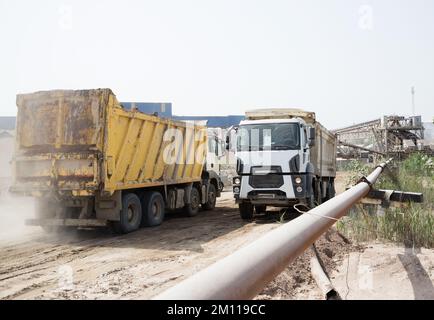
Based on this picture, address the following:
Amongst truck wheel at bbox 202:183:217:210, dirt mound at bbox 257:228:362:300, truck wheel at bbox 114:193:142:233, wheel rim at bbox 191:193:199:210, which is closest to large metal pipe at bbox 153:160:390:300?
dirt mound at bbox 257:228:362:300

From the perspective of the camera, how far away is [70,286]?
5.14 meters

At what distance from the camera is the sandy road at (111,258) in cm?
504

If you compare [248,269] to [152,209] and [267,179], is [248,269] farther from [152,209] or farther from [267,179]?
[267,179]

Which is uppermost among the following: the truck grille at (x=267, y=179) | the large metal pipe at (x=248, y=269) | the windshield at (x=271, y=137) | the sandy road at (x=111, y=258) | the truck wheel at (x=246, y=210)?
the windshield at (x=271, y=137)

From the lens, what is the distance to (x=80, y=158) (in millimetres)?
8297

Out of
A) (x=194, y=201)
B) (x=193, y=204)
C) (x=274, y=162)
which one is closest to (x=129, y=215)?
(x=193, y=204)

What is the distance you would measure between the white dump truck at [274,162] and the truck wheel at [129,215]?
2.85 metres

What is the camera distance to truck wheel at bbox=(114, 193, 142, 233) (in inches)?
351

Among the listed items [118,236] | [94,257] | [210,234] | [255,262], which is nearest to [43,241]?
[118,236]

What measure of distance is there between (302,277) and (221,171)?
1097cm

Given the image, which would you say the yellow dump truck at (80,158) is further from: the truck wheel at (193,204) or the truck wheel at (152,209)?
the truck wheel at (193,204)

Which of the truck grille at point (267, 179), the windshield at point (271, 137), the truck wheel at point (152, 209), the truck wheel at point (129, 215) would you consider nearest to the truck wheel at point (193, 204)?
the truck wheel at point (152, 209)

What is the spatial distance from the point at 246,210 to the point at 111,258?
5410mm

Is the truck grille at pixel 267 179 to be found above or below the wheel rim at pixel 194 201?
above
